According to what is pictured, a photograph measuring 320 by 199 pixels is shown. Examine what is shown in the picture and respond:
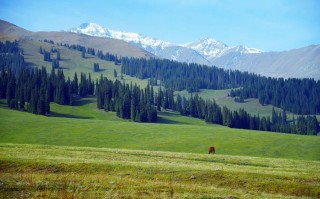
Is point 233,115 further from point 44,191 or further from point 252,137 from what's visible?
point 44,191

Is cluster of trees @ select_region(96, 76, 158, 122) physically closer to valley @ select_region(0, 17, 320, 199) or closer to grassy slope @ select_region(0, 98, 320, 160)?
valley @ select_region(0, 17, 320, 199)

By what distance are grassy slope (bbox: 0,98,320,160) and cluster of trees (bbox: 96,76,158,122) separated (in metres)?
53.7

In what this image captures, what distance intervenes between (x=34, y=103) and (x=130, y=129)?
6890 cm

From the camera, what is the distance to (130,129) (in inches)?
3969

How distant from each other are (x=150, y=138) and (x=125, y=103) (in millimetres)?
81020

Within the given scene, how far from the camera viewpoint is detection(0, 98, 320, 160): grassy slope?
80.2 m

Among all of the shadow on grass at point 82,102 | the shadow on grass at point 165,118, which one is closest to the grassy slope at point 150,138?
the shadow on grass at point 165,118

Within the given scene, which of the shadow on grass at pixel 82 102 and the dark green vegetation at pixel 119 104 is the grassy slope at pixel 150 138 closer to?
the dark green vegetation at pixel 119 104

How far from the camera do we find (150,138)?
3509 inches

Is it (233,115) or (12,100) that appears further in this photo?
(233,115)

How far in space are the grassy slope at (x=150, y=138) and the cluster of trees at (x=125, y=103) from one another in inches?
2114

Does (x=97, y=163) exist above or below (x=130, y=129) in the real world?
above

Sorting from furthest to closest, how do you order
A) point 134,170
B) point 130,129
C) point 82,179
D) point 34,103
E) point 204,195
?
point 34,103 → point 130,129 → point 134,170 → point 82,179 → point 204,195

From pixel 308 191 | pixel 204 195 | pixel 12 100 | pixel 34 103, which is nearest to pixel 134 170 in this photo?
pixel 204 195
